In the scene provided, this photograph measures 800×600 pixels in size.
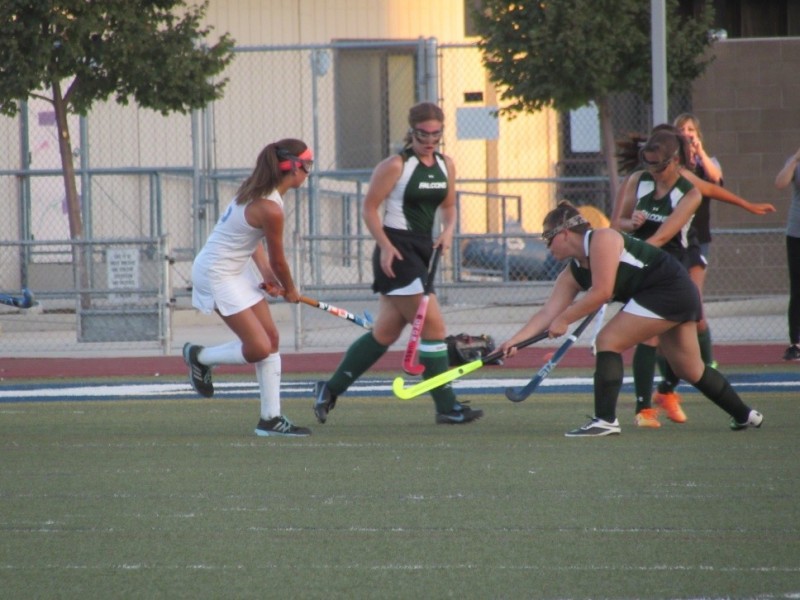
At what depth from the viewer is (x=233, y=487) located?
6.29 m

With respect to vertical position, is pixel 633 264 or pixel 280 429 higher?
pixel 633 264

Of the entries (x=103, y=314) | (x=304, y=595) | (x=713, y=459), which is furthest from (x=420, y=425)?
(x=103, y=314)

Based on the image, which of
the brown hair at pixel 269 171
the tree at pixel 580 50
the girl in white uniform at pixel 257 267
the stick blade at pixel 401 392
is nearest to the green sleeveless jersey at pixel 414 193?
the girl in white uniform at pixel 257 267

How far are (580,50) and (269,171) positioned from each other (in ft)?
34.0

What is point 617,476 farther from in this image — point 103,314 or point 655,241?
point 103,314

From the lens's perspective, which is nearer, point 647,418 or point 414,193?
point 647,418

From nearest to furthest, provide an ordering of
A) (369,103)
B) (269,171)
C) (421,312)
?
(269,171)
(421,312)
(369,103)

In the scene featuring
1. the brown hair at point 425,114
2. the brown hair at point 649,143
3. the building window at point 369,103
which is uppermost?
the building window at point 369,103

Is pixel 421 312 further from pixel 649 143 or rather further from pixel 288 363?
pixel 288 363

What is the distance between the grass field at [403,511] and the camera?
447 centimetres

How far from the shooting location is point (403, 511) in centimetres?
562

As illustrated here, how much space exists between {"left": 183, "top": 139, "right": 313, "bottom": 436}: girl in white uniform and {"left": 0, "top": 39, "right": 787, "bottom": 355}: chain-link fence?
6153 mm

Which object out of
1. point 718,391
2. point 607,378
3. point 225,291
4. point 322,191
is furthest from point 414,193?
point 322,191

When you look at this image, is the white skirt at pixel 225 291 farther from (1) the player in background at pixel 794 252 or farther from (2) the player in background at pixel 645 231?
(1) the player in background at pixel 794 252
